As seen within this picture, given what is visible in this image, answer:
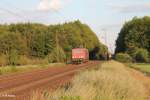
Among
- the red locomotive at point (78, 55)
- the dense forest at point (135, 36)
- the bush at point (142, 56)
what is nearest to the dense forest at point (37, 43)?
the red locomotive at point (78, 55)

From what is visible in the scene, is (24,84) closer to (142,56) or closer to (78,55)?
(78,55)

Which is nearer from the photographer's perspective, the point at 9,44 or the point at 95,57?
the point at 9,44

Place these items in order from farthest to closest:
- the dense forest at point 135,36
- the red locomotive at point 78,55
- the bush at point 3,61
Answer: the dense forest at point 135,36 < the red locomotive at point 78,55 < the bush at point 3,61

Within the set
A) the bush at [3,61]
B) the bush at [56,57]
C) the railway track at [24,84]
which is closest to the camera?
the railway track at [24,84]

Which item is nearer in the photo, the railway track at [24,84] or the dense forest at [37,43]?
the railway track at [24,84]

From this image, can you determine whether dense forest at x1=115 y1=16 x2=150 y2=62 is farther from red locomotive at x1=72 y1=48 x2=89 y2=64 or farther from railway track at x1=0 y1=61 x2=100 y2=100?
railway track at x1=0 y1=61 x2=100 y2=100

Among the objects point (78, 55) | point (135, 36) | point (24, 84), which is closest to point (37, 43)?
point (135, 36)

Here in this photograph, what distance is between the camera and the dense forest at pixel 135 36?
13826 cm

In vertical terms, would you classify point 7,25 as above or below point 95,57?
above

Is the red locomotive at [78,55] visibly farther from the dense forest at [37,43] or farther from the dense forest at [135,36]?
the dense forest at [135,36]

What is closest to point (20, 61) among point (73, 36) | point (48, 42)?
point (48, 42)

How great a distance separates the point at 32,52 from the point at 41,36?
540 cm

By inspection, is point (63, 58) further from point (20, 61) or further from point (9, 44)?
point (20, 61)

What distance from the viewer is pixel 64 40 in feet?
466
